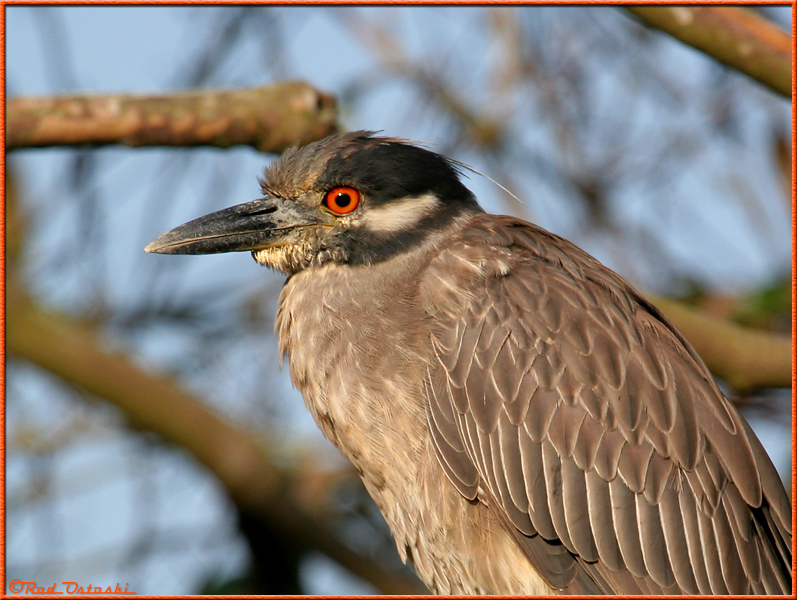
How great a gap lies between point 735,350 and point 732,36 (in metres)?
1.55

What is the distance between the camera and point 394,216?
151 inches

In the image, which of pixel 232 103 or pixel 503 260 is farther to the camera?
pixel 232 103

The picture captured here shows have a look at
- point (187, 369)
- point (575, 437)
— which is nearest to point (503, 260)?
point (575, 437)

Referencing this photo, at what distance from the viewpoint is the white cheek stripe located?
12.6 ft

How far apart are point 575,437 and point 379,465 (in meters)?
0.76

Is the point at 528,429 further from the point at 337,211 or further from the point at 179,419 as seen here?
the point at 179,419

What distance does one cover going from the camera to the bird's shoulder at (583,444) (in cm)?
343

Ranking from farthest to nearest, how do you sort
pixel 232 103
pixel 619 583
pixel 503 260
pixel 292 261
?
pixel 232 103
pixel 292 261
pixel 503 260
pixel 619 583

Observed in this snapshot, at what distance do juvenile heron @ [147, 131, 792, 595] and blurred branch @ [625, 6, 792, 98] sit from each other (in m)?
1.28

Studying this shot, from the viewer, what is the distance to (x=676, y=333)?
3896mm

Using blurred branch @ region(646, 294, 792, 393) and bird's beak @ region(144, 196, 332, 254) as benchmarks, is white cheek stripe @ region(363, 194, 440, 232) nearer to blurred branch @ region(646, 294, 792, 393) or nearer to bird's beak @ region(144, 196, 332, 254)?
bird's beak @ region(144, 196, 332, 254)

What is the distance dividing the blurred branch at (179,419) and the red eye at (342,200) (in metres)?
2.42

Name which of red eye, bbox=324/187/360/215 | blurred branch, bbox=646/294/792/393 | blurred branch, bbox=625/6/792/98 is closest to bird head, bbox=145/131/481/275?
red eye, bbox=324/187/360/215

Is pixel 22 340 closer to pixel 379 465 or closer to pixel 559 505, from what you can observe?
pixel 379 465
